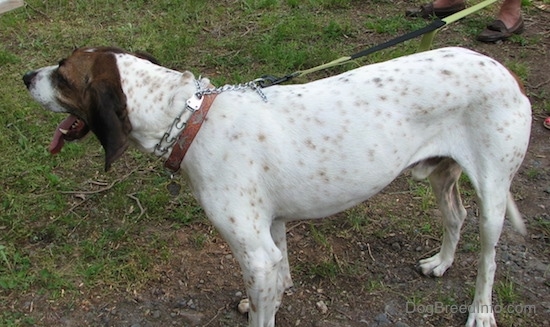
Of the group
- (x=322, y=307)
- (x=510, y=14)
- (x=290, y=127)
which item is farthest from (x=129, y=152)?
(x=510, y=14)

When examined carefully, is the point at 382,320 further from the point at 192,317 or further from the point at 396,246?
the point at 192,317

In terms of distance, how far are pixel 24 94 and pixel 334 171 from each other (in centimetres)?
336

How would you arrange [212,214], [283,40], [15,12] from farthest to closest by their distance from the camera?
1. [15,12]
2. [283,40]
3. [212,214]

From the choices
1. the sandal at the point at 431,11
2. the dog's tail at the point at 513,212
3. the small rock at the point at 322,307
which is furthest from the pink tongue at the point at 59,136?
the sandal at the point at 431,11

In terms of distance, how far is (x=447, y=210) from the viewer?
12.1ft

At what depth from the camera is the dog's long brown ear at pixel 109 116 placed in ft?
9.16

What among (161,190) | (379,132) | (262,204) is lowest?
(161,190)

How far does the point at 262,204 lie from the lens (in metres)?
2.96

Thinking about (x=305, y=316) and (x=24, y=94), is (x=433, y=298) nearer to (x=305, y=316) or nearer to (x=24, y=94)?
(x=305, y=316)

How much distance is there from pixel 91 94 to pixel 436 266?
7.12 ft

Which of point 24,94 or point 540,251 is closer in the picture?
point 540,251

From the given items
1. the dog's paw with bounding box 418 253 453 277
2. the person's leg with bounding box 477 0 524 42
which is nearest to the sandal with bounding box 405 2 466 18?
the person's leg with bounding box 477 0 524 42

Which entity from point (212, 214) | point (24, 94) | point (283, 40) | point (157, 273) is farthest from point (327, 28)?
point (212, 214)
